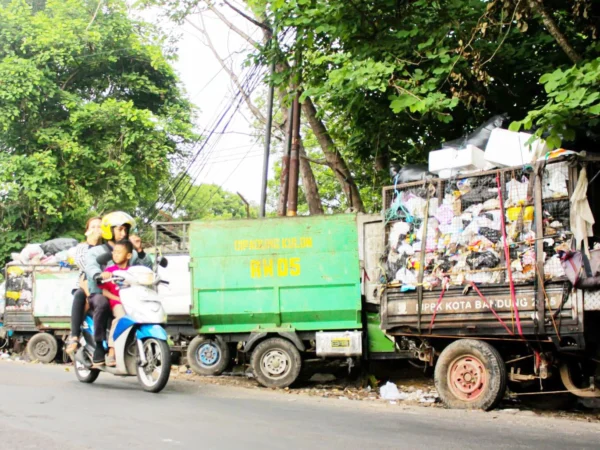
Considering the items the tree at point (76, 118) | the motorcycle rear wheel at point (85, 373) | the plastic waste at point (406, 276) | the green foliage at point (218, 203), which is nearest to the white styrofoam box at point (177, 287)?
the motorcycle rear wheel at point (85, 373)

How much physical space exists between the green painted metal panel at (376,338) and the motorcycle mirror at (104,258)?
12.2ft

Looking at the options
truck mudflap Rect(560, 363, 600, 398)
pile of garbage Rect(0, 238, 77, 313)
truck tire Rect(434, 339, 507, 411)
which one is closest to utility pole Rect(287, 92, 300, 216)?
pile of garbage Rect(0, 238, 77, 313)

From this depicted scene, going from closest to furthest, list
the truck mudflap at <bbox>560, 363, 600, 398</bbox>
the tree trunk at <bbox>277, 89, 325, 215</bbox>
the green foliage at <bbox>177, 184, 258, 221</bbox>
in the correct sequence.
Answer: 1. the truck mudflap at <bbox>560, 363, 600, 398</bbox>
2. the tree trunk at <bbox>277, 89, 325, 215</bbox>
3. the green foliage at <bbox>177, 184, 258, 221</bbox>

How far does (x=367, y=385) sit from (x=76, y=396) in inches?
171

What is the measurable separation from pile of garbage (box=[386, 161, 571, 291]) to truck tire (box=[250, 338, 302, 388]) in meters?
2.23

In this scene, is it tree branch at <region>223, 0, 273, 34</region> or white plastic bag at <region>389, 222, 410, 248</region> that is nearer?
white plastic bag at <region>389, 222, 410, 248</region>

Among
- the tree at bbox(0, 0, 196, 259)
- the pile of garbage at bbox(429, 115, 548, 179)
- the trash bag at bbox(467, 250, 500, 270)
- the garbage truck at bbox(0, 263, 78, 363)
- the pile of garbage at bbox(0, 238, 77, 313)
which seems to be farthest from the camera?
the tree at bbox(0, 0, 196, 259)

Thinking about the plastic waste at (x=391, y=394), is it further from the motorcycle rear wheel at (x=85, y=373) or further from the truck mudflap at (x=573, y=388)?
the motorcycle rear wheel at (x=85, y=373)

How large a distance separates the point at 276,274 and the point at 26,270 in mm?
7160

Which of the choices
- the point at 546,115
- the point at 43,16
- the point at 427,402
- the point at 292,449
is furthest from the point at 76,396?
the point at 43,16

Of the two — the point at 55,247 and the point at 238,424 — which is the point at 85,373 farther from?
the point at 55,247

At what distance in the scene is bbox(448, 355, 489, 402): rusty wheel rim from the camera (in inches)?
299

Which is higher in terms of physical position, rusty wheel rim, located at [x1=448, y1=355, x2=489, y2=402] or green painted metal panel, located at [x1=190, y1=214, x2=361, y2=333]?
green painted metal panel, located at [x1=190, y1=214, x2=361, y2=333]

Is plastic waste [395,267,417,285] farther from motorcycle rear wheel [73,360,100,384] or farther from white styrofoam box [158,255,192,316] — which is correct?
white styrofoam box [158,255,192,316]
